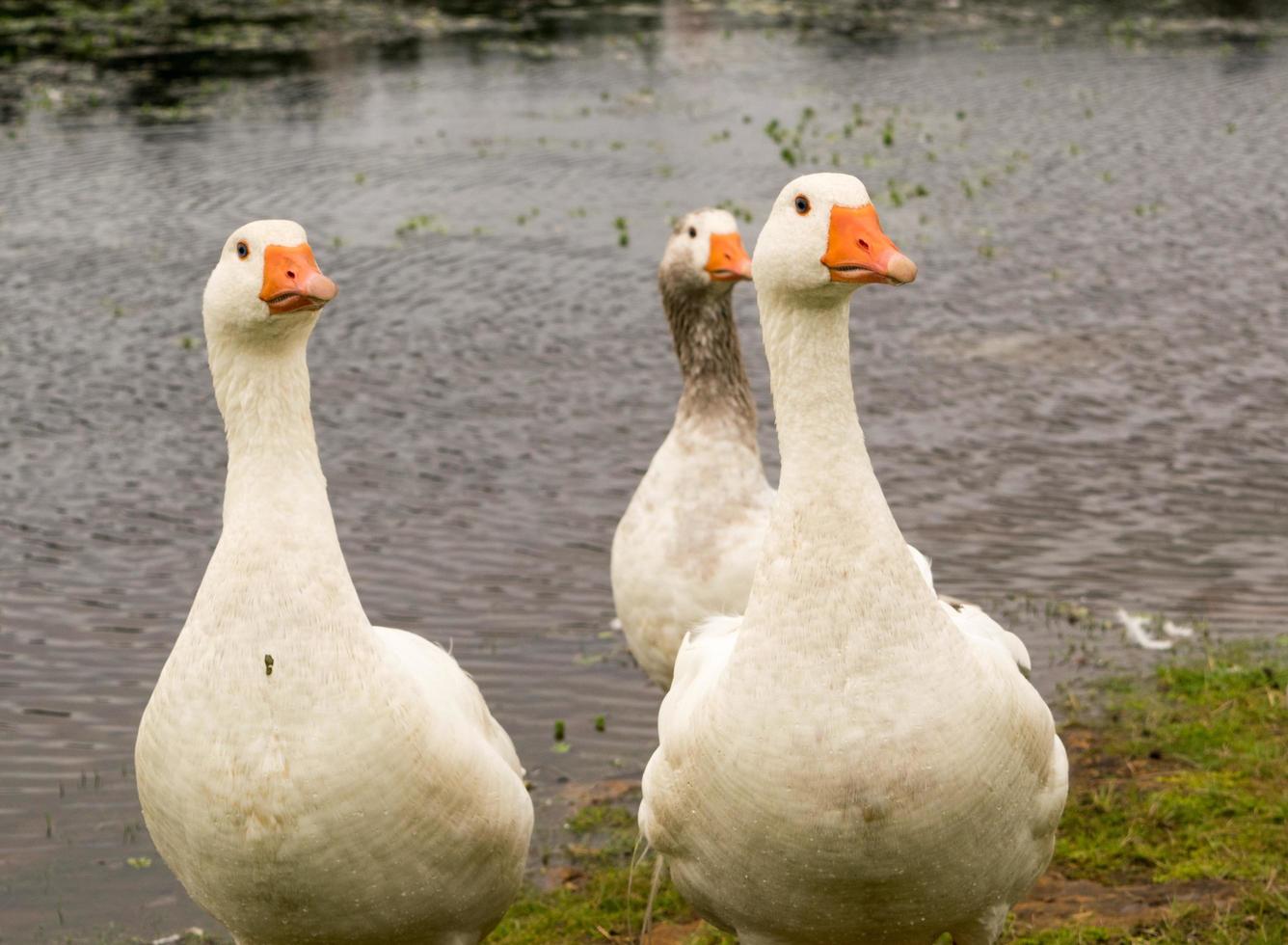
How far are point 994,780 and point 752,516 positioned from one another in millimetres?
3214

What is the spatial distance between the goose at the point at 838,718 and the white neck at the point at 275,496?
1376mm

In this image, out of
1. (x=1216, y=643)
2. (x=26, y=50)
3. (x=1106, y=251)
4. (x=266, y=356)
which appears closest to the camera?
(x=266, y=356)

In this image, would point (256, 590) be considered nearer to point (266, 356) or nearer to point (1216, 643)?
point (266, 356)

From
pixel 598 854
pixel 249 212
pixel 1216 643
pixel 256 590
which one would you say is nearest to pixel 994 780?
pixel 256 590

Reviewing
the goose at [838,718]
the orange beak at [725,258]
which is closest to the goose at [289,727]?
the goose at [838,718]

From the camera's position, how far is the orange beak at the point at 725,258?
930 cm

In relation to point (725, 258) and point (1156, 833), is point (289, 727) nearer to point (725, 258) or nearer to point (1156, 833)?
point (1156, 833)

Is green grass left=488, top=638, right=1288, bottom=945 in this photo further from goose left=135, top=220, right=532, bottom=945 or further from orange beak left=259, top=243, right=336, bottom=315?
orange beak left=259, top=243, right=336, bottom=315

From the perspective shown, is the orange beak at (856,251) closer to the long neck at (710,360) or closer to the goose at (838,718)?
the goose at (838,718)

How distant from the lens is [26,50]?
35312 mm

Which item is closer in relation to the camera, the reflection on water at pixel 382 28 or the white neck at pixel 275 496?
the white neck at pixel 275 496

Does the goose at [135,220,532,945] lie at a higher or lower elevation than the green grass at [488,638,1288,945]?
higher

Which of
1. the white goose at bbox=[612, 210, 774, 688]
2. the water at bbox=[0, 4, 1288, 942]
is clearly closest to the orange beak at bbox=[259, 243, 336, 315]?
the white goose at bbox=[612, 210, 774, 688]

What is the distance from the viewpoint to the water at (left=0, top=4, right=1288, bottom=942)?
1078 cm
